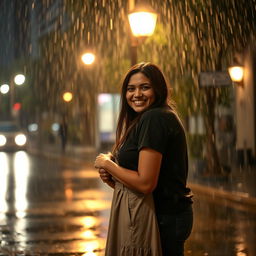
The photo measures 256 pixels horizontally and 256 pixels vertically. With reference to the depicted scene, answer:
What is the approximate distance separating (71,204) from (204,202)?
2.66 m

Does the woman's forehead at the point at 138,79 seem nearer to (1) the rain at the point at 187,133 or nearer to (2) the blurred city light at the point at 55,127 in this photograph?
(1) the rain at the point at 187,133

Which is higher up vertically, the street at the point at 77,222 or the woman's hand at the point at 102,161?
the woman's hand at the point at 102,161

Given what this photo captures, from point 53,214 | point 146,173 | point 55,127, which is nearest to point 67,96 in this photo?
point 55,127

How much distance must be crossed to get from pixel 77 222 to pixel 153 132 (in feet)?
27.8

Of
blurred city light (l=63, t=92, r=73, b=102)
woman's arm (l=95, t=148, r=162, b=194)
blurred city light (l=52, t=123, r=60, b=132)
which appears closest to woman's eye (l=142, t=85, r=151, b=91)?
woman's arm (l=95, t=148, r=162, b=194)

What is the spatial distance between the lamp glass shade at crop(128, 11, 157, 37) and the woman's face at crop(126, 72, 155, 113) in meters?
10.8

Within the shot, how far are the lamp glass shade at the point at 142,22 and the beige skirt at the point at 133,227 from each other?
1115 centimetres

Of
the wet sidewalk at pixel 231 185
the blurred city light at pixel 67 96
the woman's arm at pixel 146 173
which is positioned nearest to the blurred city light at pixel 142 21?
the wet sidewalk at pixel 231 185

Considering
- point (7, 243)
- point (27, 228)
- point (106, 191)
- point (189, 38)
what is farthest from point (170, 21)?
point (7, 243)

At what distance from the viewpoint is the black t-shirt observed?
3.94 metres

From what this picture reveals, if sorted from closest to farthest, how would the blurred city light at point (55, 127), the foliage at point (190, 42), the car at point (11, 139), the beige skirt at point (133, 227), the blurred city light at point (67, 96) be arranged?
the beige skirt at point (133, 227) < the foliage at point (190, 42) < the blurred city light at point (67, 96) < the car at point (11, 139) < the blurred city light at point (55, 127)

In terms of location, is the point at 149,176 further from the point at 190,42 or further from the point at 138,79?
the point at 190,42

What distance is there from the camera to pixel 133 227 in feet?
12.7

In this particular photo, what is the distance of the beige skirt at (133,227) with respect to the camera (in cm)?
386
